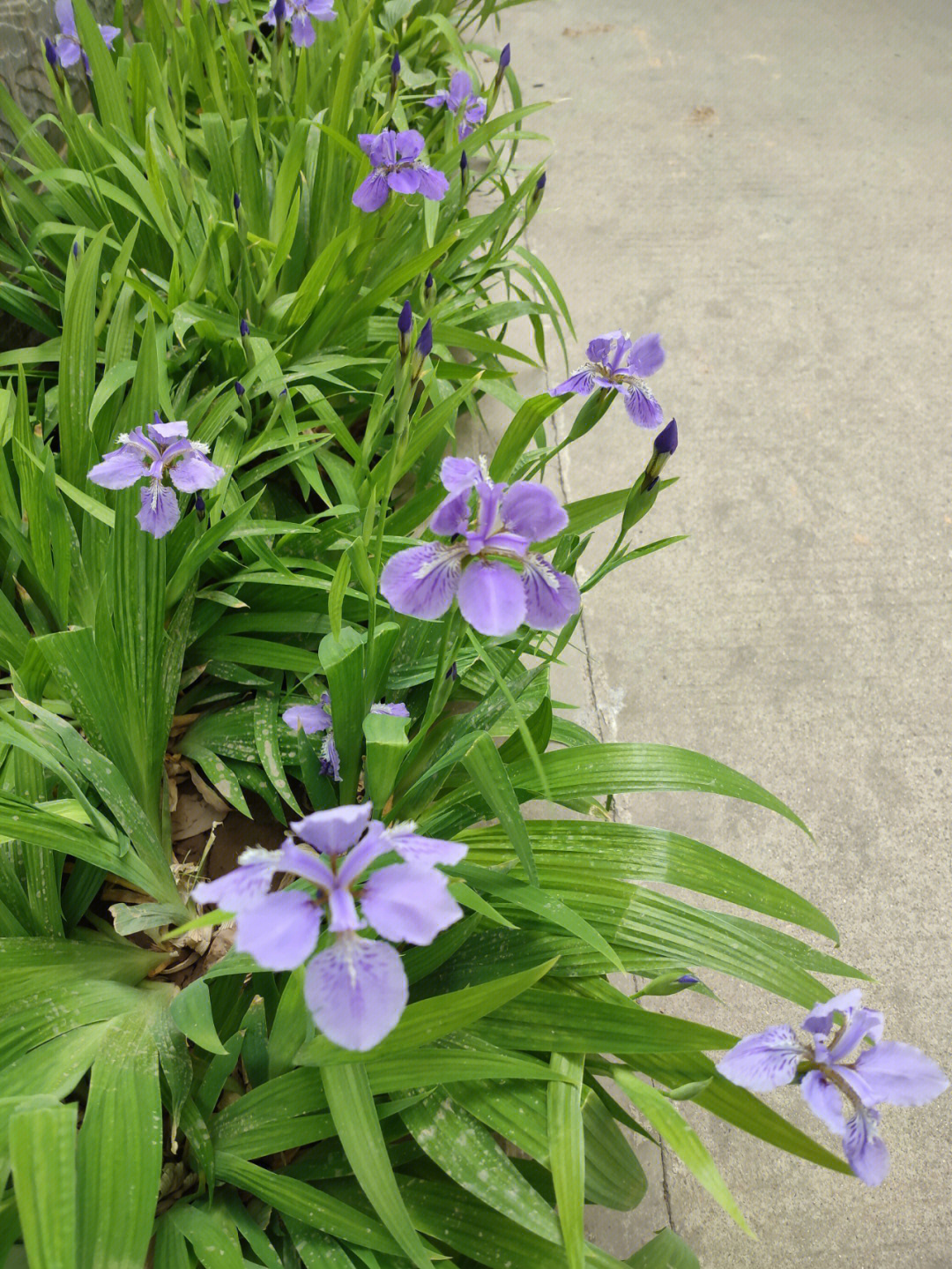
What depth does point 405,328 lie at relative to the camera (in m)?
0.84

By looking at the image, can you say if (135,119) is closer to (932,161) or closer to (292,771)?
(292,771)

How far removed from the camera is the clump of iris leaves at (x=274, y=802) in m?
0.75

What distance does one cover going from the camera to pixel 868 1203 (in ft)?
3.69

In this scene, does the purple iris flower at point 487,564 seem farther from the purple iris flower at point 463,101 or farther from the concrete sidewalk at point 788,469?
the purple iris flower at point 463,101

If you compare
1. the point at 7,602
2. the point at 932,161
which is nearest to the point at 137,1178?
the point at 7,602

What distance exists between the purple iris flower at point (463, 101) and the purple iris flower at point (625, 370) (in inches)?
41.3

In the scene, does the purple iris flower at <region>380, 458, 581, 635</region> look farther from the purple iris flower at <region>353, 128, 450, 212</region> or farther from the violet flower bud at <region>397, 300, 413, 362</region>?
the purple iris flower at <region>353, 128, 450, 212</region>

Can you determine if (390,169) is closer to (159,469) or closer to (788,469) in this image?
(159,469)

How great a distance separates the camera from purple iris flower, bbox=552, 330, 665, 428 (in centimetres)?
88

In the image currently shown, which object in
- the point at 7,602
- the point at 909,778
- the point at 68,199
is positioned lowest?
the point at 909,778

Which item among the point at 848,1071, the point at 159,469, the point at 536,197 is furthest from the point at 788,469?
the point at 848,1071

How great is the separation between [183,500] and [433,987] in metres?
0.65

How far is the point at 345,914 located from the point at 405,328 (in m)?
0.55

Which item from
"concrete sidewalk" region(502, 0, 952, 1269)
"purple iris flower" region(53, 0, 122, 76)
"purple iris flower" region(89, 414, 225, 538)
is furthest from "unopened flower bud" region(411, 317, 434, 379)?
"purple iris flower" region(53, 0, 122, 76)
